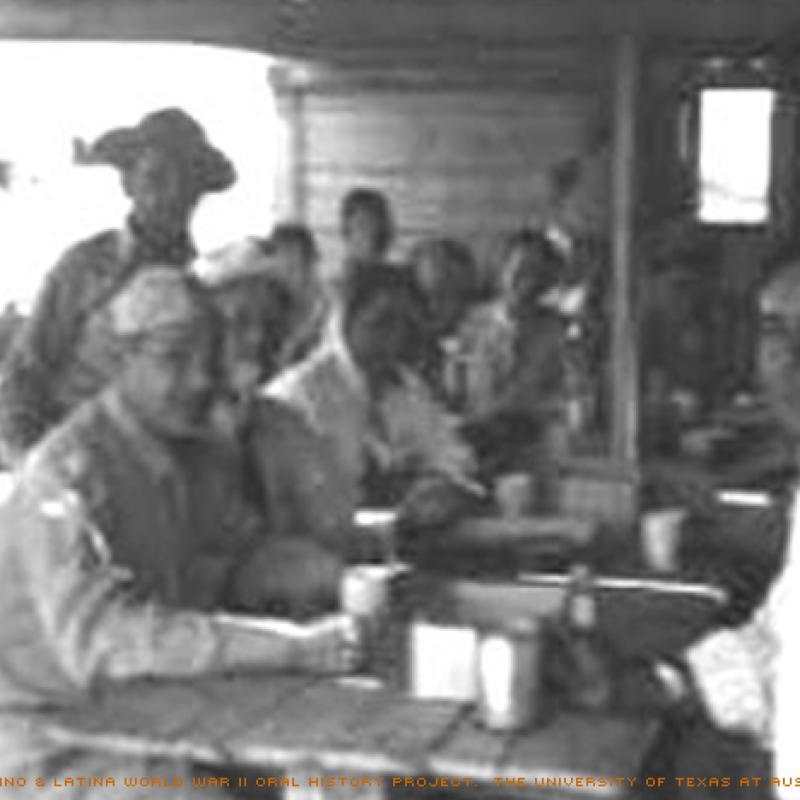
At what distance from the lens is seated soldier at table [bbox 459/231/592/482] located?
6414 mm

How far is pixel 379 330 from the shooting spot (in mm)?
4668

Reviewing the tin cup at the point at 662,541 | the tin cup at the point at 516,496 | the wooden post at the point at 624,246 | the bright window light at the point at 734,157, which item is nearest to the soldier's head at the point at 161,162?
the tin cup at the point at 516,496

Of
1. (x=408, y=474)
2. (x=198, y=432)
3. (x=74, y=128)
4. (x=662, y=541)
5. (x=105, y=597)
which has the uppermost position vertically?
(x=74, y=128)

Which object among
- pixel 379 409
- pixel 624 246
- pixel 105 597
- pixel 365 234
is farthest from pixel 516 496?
pixel 365 234

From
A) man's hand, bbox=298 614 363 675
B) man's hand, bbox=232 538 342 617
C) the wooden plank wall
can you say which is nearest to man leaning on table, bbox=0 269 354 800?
man's hand, bbox=298 614 363 675

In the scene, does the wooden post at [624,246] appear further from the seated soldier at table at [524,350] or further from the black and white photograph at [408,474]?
the seated soldier at table at [524,350]

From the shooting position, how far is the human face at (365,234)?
21.9 feet

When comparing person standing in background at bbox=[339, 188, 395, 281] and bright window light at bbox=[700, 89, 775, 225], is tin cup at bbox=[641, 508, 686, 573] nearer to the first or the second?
person standing in background at bbox=[339, 188, 395, 281]

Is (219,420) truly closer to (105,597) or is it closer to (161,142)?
(161,142)

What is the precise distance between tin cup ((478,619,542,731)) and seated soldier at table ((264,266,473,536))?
144cm

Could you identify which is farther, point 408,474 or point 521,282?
point 521,282

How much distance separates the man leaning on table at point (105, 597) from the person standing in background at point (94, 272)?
146cm

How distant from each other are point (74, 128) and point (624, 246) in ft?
29.8

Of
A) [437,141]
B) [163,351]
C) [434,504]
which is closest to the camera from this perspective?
[163,351]
